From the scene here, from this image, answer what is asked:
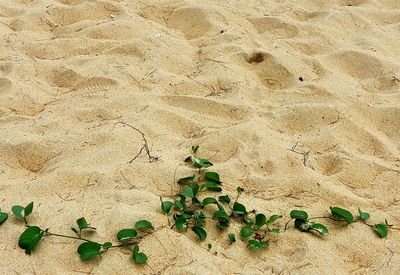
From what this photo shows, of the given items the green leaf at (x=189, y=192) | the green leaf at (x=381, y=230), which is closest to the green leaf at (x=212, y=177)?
the green leaf at (x=189, y=192)

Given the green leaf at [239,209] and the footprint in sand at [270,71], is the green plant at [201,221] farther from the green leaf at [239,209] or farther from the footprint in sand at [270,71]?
the footprint in sand at [270,71]

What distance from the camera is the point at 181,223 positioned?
1797 mm

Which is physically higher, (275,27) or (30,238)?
(275,27)

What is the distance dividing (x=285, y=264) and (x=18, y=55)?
194 centimetres

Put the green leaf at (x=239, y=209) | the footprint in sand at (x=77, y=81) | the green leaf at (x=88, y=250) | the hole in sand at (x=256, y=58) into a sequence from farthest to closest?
the hole in sand at (x=256, y=58) < the footprint in sand at (x=77, y=81) < the green leaf at (x=239, y=209) < the green leaf at (x=88, y=250)

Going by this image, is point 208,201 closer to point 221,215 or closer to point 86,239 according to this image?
point 221,215

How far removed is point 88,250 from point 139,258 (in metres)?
0.17

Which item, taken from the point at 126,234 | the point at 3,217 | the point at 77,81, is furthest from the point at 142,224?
the point at 77,81

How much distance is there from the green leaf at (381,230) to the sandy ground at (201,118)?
0.10ft

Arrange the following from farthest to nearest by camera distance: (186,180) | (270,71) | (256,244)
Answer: (270,71) → (186,180) → (256,244)

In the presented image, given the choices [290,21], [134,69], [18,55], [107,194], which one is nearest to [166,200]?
[107,194]

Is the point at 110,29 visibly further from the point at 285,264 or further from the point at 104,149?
the point at 285,264

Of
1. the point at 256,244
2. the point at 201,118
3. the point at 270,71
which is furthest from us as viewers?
the point at 270,71

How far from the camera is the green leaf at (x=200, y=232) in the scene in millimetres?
1769
